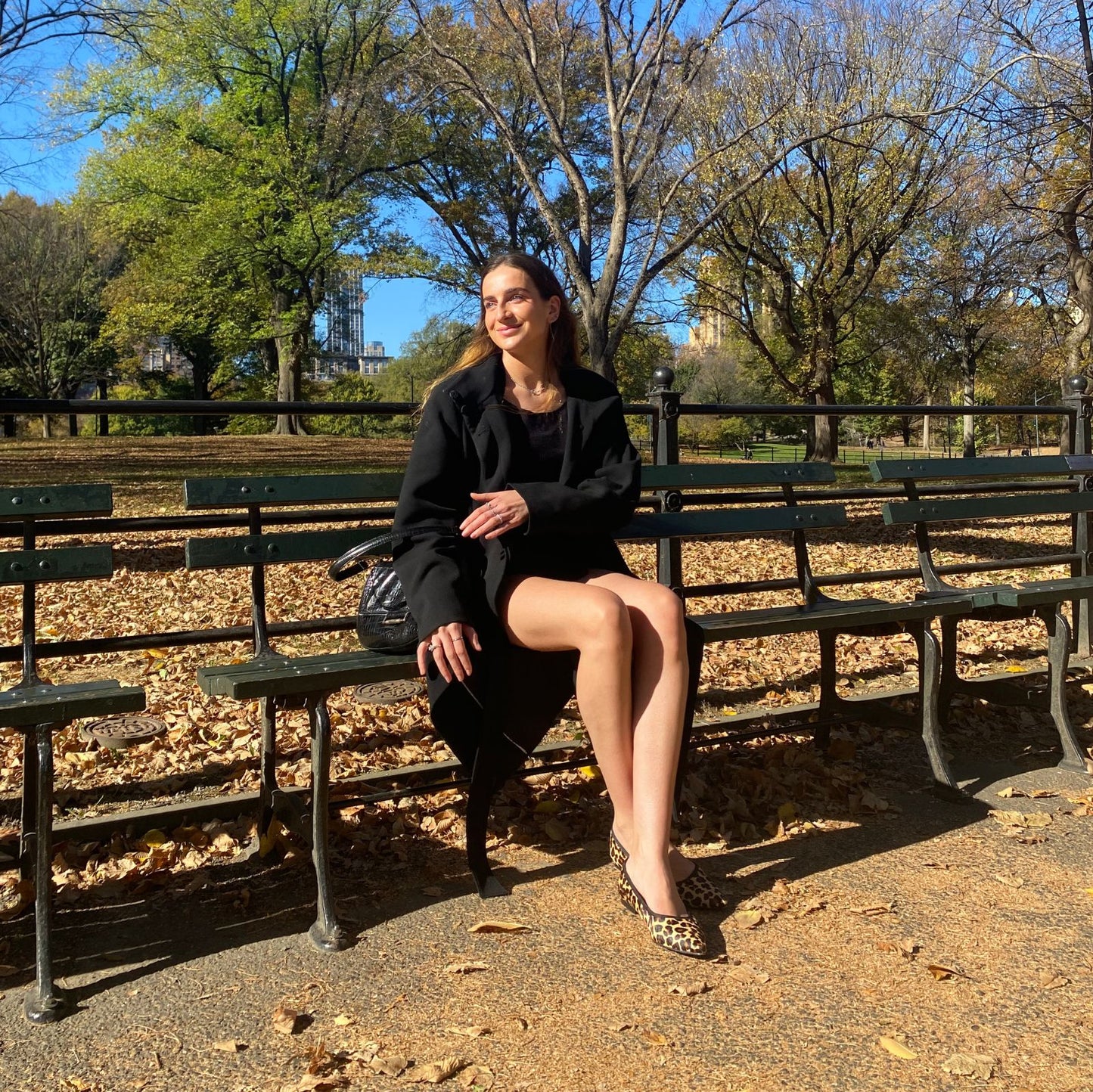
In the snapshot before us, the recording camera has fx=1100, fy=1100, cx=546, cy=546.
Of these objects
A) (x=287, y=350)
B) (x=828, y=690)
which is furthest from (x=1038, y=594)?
(x=287, y=350)

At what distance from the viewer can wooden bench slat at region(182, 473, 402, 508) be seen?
3414 millimetres

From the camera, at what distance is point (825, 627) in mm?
3990

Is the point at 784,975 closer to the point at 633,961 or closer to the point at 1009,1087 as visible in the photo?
the point at 633,961

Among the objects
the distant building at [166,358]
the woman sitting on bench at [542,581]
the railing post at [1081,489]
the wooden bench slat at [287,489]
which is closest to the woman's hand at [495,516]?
the woman sitting on bench at [542,581]

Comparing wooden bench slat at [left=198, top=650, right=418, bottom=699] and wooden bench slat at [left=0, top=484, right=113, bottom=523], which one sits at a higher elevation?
wooden bench slat at [left=0, top=484, right=113, bottom=523]

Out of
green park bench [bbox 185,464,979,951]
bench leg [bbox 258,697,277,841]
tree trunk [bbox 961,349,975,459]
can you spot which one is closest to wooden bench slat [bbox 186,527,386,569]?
green park bench [bbox 185,464,979,951]

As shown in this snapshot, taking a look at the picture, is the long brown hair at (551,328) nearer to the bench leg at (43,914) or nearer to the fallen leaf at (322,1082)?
the bench leg at (43,914)

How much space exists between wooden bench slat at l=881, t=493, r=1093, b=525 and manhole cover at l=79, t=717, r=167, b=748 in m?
3.11

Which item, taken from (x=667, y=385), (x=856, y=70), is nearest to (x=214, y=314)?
(x=856, y=70)

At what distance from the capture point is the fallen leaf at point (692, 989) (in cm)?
267

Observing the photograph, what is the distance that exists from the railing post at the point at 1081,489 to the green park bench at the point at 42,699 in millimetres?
5153

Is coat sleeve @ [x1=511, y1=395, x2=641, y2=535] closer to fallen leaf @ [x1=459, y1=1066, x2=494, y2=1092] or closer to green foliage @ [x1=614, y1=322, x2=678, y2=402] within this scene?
fallen leaf @ [x1=459, y1=1066, x2=494, y2=1092]

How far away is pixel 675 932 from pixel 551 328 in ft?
6.37

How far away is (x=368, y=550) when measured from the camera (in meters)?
3.35
